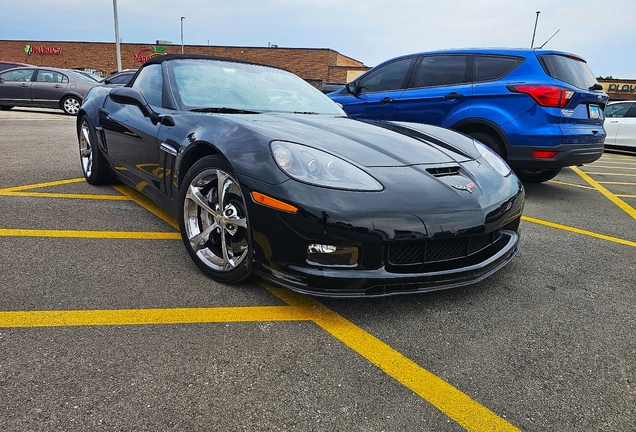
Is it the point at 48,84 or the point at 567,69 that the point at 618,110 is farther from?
the point at 48,84

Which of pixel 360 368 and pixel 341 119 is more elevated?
pixel 341 119

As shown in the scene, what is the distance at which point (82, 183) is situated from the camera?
4598 mm

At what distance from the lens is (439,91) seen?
5.46 meters

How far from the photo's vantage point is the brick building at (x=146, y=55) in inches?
1412

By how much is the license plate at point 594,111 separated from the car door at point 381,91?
2.15 meters

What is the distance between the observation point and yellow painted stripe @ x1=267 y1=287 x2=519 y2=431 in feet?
5.07

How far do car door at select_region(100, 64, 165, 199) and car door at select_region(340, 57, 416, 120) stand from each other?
10.1 ft

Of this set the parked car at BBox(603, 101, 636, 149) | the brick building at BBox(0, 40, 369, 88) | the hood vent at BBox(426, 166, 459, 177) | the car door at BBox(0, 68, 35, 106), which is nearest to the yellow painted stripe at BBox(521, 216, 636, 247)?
the hood vent at BBox(426, 166, 459, 177)

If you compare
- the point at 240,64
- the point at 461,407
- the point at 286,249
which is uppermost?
the point at 240,64

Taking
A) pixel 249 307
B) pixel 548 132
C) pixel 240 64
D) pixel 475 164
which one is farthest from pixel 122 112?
pixel 548 132

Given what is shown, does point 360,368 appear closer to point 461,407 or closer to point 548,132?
point 461,407

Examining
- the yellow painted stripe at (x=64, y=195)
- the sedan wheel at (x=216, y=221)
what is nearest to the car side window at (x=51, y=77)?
the yellow painted stripe at (x=64, y=195)

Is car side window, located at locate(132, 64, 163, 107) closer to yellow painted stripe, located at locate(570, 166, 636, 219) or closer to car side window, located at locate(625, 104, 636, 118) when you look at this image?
yellow painted stripe, located at locate(570, 166, 636, 219)

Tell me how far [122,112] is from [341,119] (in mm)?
1791
